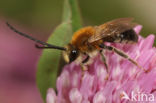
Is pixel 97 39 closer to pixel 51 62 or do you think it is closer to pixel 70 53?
pixel 70 53

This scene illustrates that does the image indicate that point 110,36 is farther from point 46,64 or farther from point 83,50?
point 46,64

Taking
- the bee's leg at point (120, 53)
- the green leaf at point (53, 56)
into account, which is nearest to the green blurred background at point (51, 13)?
the green leaf at point (53, 56)

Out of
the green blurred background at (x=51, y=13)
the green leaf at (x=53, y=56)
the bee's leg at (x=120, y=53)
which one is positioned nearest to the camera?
the bee's leg at (x=120, y=53)

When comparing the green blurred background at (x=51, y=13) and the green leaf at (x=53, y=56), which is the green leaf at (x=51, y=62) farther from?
the green blurred background at (x=51, y=13)

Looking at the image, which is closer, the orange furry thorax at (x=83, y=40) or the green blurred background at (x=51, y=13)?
the orange furry thorax at (x=83, y=40)

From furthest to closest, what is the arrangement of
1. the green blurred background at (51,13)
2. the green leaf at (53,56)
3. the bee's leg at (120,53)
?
the green blurred background at (51,13), the green leaf at (53,56), the bee's leg at (120,53)

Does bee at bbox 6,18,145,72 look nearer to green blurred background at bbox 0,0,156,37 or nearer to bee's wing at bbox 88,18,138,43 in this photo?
bee's wing at bbox 88,18,138,43

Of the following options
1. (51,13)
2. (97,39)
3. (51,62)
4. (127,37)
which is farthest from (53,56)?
(51,13)
